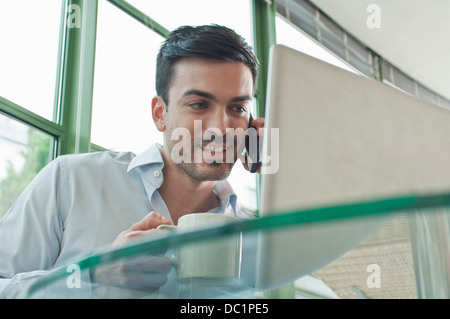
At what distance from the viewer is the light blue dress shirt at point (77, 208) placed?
1179mm

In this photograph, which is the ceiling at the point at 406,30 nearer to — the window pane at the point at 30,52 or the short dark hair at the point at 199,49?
the window pane at the point at 30,52

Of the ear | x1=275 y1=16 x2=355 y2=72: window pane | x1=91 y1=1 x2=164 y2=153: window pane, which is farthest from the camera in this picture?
x1=275 y1=16 x2=355 y2=72: window pane

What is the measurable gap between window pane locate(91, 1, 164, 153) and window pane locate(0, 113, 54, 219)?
1.08 ft

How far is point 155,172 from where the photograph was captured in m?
1.44

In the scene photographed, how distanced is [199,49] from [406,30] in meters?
4.57

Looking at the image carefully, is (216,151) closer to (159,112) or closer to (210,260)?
(159,112)

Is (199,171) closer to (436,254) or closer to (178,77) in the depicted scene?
(178,77)

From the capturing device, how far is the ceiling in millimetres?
5043

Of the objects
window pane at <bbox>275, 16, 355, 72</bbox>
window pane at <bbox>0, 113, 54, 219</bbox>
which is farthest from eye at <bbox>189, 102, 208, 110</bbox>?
window pane at <bbox>275, 16, 355, 72</bbox>

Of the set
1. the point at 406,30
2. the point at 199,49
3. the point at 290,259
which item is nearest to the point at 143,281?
the point at 290,259

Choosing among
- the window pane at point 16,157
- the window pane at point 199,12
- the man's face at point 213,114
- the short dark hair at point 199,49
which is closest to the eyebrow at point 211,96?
the man's face at point 213,114

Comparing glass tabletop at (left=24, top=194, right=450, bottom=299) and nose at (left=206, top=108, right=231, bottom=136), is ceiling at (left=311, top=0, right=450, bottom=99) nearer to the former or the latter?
nose at (left=206, top=108, right=231, bottom=136)

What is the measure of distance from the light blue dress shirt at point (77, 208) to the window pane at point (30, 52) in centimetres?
112
